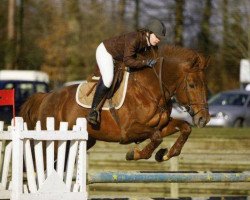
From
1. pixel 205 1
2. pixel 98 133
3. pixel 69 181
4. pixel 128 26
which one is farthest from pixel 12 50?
pixel 69 181

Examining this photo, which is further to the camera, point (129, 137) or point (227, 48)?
point (227, 48)

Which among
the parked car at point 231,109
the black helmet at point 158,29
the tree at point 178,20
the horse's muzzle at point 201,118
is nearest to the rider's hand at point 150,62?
the black helmet at point 158,29

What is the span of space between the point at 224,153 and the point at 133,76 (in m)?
3.37

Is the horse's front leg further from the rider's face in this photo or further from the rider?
the rider's face

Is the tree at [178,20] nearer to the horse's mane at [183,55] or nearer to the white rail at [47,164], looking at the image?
the horse's mane at [183,55]

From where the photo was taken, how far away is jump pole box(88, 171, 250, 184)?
7941mm

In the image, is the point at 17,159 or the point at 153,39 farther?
the point at 153,39

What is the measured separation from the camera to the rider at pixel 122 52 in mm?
9172

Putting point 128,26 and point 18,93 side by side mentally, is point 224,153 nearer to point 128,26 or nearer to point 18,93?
point 18,93

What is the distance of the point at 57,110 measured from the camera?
1003cm

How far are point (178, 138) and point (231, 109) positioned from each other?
50.7 feet

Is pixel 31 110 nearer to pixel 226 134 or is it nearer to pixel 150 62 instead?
pixel 150 62

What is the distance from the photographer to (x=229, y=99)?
25031 millimetres

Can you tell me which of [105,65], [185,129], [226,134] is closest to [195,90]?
[185,129]
